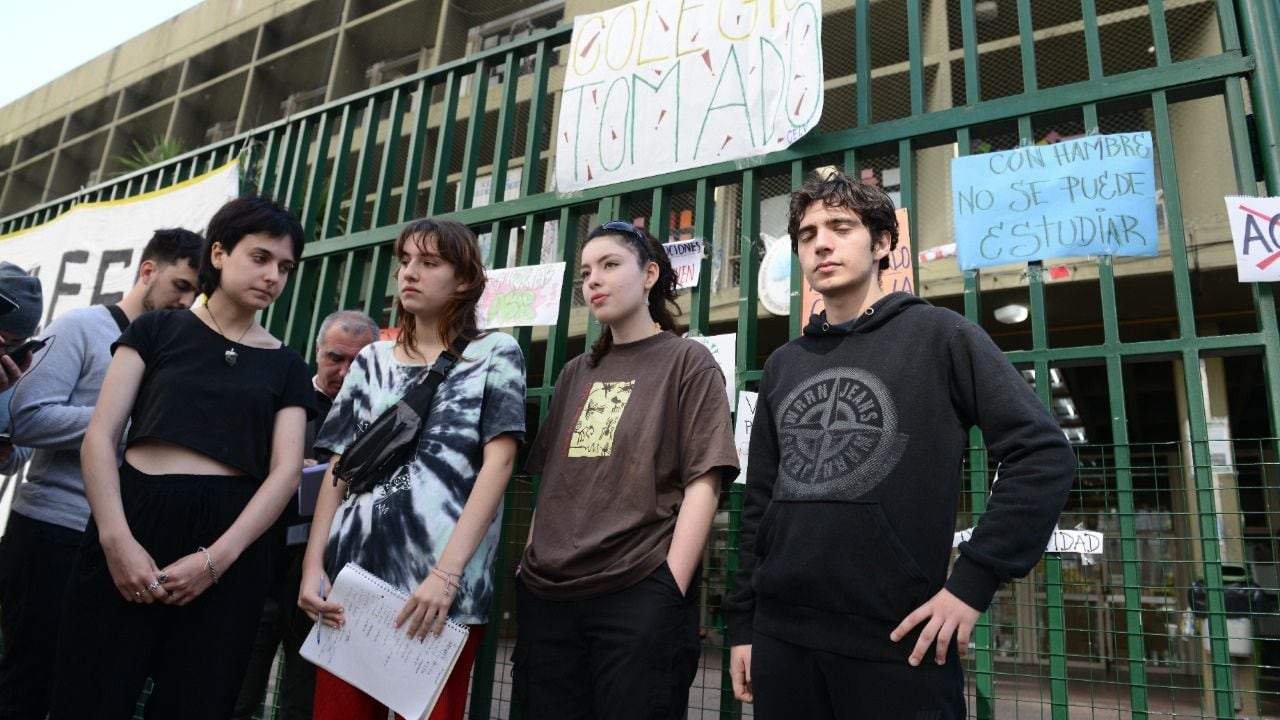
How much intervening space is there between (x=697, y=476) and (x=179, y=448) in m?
1.36

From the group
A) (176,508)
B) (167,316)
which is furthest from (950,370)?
(167,316)

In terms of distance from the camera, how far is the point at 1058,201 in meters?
2.35

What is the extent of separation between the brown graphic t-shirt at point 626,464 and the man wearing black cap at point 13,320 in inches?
59.8

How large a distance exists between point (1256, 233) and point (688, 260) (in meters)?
1.60

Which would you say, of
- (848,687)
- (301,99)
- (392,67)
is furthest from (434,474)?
(301,99)

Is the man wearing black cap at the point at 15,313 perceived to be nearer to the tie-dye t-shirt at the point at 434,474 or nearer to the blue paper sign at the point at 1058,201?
the tie-dye t-shirt at the point at 434,474

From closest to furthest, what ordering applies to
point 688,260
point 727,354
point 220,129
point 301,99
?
point 727,354, point 688,260, point 301,99, point 220,129

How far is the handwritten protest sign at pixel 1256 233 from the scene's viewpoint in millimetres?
2072

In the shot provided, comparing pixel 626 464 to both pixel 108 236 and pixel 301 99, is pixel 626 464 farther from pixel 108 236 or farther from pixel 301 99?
pixel 301 99

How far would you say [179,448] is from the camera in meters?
2.12

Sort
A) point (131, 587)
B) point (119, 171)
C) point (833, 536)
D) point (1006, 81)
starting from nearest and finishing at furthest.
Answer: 1. point (833, 536)
2. point (131, 587)
3. point (1006, 81)
4. point (119, 171)

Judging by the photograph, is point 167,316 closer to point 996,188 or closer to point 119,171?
point 996,188

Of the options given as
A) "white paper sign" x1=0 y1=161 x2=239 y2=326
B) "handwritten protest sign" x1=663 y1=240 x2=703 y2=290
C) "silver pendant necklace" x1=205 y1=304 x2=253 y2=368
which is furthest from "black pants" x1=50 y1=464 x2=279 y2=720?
"white paper sign" x1=0 y1=161 x2=239 y2=326

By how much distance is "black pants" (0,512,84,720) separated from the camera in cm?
247
